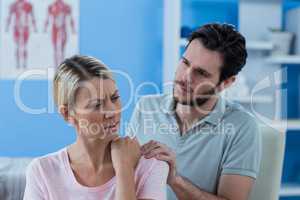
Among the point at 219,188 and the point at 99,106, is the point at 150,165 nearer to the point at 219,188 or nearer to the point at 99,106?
the point at 99,106

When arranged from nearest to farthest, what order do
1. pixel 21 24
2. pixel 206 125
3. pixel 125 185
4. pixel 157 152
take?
pixel 125 185 < pixel 157 152 < pixel 206 125 < pixel 21 24

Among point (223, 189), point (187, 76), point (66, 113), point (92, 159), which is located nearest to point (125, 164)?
point (92, 159)

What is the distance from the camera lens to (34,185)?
125 centimetres

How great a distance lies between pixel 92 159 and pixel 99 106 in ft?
0.55

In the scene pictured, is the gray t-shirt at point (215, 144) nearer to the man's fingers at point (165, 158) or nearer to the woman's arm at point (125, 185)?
the man's fingers at point (165, 158)

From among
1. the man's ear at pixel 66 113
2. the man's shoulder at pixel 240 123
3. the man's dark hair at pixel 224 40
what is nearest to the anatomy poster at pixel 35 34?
the man's dark hair at pixel 224 40

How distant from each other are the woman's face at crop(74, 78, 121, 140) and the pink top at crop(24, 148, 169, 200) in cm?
12

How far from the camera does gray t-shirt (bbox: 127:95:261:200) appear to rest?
1.59 metres

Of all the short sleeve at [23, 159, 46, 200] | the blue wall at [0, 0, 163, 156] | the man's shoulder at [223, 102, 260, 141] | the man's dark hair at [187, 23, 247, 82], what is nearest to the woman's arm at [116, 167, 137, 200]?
the short sleeve at [23, 159, 46, 200]

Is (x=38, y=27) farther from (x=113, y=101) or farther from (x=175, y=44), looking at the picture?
(x=113, y=101)

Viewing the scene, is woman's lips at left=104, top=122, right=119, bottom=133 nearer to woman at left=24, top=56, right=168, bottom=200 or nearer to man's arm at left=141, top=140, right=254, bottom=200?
woman at left=24, top=56, right=168, bottom=200

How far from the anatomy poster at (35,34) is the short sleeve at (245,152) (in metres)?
1.62

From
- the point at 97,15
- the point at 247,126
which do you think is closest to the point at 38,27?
the point at 97,15

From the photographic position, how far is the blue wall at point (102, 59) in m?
2.90
